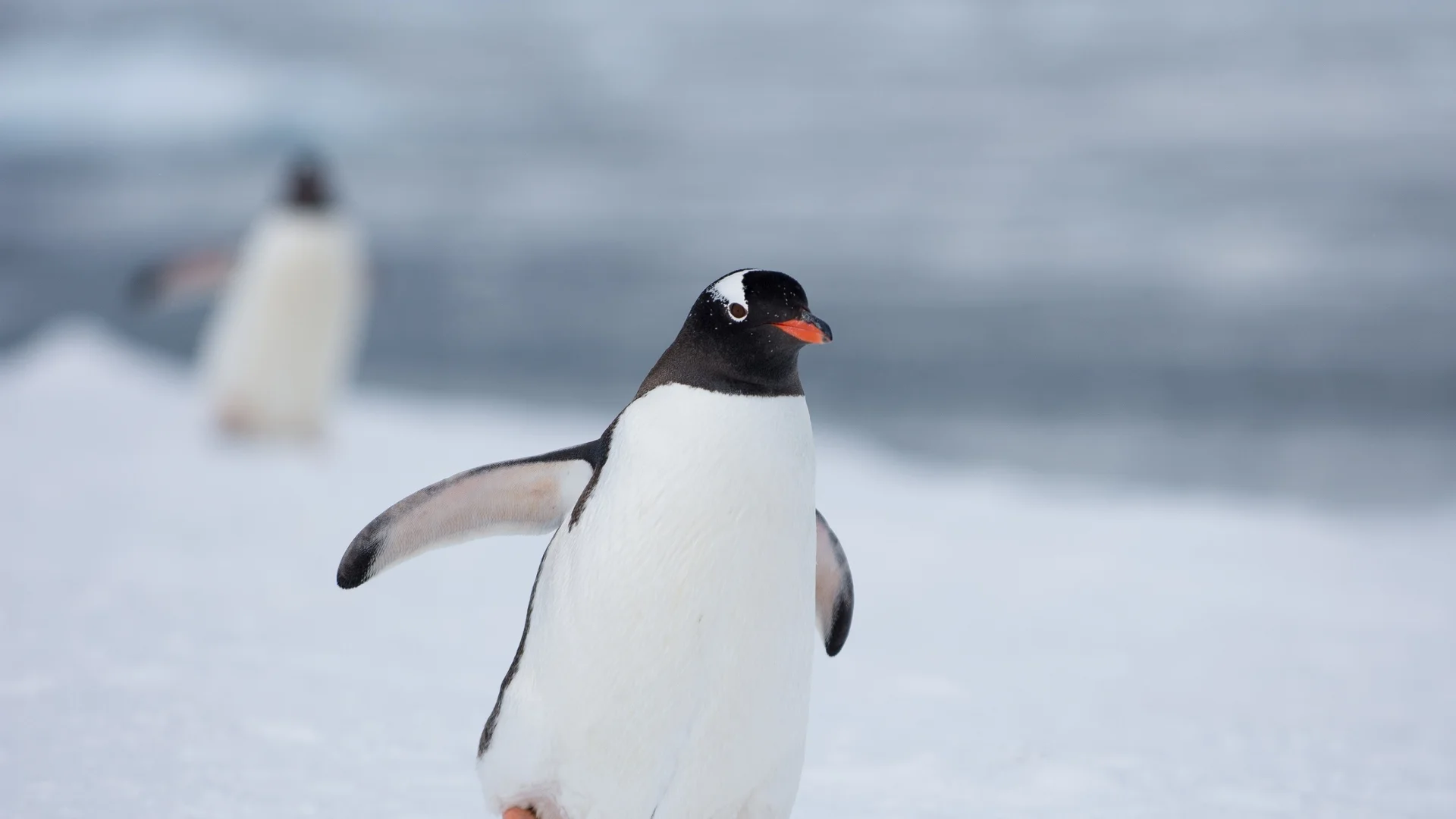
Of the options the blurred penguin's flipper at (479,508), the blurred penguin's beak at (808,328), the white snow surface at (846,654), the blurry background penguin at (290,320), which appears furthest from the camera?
the blurry background penguin at (290,320)

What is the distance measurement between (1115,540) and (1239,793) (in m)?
3.09

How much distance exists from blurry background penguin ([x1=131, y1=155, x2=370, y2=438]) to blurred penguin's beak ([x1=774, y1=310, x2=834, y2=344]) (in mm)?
4699

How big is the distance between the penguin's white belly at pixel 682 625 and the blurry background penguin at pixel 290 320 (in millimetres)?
4533

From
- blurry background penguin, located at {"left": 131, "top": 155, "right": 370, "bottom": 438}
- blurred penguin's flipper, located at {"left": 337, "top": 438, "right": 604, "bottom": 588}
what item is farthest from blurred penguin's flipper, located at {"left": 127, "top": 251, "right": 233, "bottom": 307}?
blurred penguin's flipper, located at {"left": 337, "top": 438, "right": 604, "bottom": 588}

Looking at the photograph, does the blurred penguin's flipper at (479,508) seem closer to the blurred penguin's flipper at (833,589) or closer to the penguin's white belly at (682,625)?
the penguin's white belly at (682,625)

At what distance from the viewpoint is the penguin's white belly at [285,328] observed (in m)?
5.79

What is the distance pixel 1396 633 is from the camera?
147 inches

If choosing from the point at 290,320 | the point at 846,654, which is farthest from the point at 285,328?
the point at 846,654

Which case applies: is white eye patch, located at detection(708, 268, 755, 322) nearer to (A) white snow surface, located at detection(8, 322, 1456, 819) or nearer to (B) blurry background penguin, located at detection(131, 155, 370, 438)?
(A) white snow surface, located at detection(8, 322, 1456, 819)

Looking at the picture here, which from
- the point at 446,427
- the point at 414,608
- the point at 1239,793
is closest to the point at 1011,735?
the point at 1239,793

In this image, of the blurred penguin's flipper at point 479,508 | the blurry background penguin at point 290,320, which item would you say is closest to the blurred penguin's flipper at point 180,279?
the blurry background penguin at point 290,320

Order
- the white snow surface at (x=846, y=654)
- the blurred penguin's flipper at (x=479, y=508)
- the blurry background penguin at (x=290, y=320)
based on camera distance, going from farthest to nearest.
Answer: the blurry background penguin at (x=290, y=320) → the white snow surface at (x=846, y=654) → the blurred penguin's flipper at (x=479, y=508)

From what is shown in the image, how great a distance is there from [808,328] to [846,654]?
1.78 meters

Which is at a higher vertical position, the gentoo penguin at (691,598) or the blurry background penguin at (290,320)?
the blurry background penguin at (290,320)
